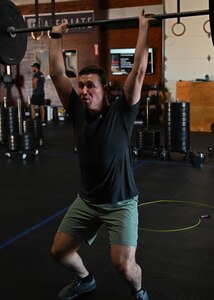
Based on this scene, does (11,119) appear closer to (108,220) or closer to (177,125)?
(177,125)

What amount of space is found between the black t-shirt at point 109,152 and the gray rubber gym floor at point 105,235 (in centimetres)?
56

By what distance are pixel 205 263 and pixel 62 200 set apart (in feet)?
5.18

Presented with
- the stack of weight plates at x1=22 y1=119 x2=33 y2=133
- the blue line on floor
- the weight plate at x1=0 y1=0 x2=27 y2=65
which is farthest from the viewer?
the stack of weight plates at x1=22 y1=119 x2=33 y2=133

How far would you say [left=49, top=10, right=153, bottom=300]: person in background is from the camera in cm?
165

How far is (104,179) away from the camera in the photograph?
5.68ft

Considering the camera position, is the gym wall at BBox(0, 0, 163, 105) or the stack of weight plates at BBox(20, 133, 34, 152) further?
the gym wall at BBox(0, 0, 163, 105)

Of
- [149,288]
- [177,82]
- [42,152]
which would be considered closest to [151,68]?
[177,82]

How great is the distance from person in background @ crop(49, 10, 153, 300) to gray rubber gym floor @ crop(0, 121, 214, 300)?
1.14ft

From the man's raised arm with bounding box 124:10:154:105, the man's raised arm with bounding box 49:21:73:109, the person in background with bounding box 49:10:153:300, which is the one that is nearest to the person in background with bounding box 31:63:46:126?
the man's raised arm with bounding box 49:21:73:109

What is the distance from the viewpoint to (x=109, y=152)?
1.72 metres

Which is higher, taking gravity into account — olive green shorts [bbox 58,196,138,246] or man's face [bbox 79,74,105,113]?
man's face [bbox 79,74,105,113]

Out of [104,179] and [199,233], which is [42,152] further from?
[104,179]

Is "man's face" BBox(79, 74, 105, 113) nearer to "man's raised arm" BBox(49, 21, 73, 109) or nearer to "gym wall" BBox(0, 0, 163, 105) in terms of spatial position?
"man's raised arm" BBox(49, 21, 73, 109)

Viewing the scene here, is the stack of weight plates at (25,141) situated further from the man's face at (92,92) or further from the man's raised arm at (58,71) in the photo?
the man's face at (92,92)
